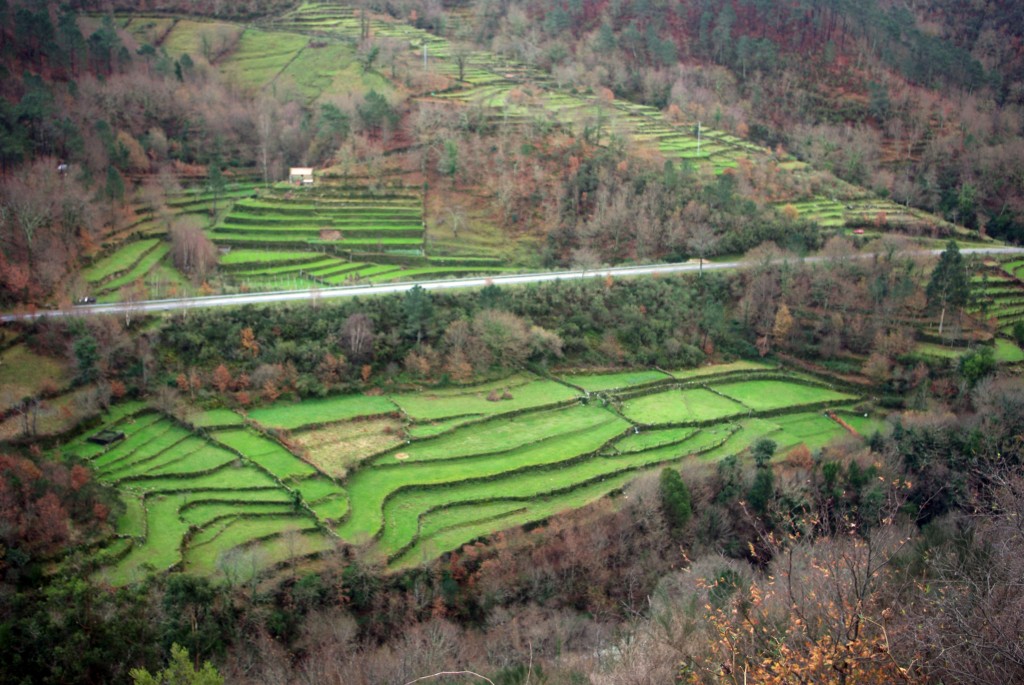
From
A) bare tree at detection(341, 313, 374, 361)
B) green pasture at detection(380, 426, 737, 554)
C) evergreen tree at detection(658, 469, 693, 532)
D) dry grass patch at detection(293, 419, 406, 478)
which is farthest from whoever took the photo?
bare tree at detection(341, 313, 374, 361)

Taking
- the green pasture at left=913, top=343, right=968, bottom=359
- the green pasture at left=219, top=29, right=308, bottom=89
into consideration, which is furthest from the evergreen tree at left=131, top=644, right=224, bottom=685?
the green pasture at left=219, top=29, right=308, bottom=89

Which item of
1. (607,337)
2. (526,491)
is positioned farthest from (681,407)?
(526,491)

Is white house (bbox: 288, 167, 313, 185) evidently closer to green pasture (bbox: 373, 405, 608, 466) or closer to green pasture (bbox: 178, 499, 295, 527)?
green pasture (bbox: 373, 405, 608, 466)

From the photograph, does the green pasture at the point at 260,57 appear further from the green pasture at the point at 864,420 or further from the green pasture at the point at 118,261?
the green pasture at the point at 864,420

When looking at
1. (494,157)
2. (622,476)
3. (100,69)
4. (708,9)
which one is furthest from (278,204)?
(708,9)

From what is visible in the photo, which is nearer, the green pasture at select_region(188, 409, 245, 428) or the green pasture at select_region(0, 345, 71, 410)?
the green pasture at select_region(0, 345, 71, 410)

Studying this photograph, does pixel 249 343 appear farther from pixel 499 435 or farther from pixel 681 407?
pixel 681 407
